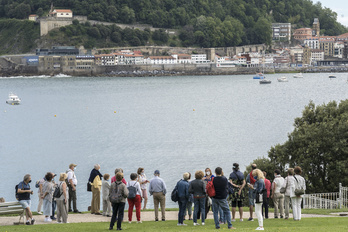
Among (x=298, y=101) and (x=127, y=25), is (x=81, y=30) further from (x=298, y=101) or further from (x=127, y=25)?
(x=298, y=101)

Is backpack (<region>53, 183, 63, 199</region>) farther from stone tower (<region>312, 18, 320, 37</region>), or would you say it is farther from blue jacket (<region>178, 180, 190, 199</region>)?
stone tower (<region>312, 18, 320, 37</region>)

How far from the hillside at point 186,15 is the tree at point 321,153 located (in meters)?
113

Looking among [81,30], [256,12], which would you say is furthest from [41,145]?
[256,12]

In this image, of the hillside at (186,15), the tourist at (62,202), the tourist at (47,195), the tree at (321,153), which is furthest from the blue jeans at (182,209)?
the hillside at (186,15)

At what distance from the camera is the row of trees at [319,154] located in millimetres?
19906

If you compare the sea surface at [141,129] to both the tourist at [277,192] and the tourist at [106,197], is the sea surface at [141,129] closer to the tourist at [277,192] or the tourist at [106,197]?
the tourist at [106,197]

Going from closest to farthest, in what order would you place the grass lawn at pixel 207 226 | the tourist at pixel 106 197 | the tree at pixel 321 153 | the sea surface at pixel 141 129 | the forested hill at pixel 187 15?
the grass lawn at pixel 207 226
the tourist at pixel 106 197
the tree at pixel 321 153
the sea surface at pixel 141 129
the forested hill at pixel 187 15

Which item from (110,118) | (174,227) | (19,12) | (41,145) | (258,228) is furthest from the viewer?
(19,12)

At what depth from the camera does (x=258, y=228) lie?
11477 millimetres

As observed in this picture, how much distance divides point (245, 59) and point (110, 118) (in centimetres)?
8252

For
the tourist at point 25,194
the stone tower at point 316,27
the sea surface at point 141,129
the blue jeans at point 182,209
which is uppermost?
the stone tower at point 316,27

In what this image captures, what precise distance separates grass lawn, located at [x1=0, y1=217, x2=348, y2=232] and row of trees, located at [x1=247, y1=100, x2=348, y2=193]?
6.98m

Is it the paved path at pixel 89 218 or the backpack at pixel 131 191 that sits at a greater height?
the backpack at pixel 131 191

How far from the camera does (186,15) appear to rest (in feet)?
479
